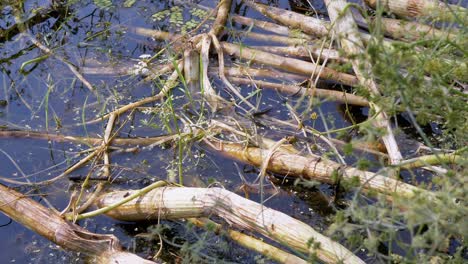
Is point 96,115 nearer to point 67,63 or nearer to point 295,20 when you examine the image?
point 67,63

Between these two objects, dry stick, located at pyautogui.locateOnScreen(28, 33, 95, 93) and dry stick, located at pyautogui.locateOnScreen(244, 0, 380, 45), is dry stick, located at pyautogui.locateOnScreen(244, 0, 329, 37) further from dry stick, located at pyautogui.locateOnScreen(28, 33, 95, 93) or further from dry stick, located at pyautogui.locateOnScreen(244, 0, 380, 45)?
dry stick, located at pyautogui.locateOnScreen(28, 33, 95, 93)

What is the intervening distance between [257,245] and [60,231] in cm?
107

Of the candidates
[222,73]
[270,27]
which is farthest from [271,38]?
[222,73]

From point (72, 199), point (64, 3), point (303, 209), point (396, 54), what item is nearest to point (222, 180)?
point (303, 209)

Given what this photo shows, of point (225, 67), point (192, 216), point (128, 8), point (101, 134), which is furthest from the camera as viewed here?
point (128, 8)

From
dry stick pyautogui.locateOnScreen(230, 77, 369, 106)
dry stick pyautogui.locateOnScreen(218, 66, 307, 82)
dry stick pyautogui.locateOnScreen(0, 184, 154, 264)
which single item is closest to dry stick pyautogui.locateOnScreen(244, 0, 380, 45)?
dry stick pyautogui.locateOnScreen(218, 66, 307, 82)

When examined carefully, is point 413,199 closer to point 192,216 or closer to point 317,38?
point 192,216

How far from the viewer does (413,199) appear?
2.52 metres

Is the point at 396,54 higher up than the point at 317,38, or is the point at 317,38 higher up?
the point at 396,54

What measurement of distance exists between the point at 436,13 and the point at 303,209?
163cm

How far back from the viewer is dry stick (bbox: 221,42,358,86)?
16.6 feet

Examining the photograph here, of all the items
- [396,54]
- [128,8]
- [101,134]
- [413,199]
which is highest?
[396,54]

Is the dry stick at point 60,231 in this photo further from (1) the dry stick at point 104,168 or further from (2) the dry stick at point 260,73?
(2) the dry stick at point 260,73

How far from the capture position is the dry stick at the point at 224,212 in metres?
3.56
